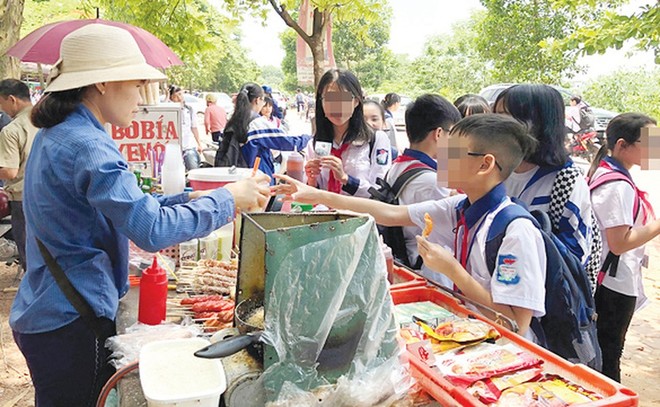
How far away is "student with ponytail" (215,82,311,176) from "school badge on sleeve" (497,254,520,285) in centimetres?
338

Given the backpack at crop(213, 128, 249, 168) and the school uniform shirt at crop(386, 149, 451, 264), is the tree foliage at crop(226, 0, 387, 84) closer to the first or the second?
the backpack at crop(213, 128, 249, 168)

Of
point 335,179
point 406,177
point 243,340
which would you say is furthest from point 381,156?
point 243,340

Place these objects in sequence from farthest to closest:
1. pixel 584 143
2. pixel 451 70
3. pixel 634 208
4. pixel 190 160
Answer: pixel 451 70
pixel 584 143
pixel 190 160
pixel 634 208

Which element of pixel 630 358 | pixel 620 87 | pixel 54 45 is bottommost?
pixel 630 358

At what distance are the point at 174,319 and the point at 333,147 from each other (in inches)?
84.9

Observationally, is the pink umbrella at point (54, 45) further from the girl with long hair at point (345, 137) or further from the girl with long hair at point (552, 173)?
the girl with long hair at point (552, 173)

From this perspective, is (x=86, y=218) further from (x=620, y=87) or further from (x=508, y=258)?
(x=620, y=87)

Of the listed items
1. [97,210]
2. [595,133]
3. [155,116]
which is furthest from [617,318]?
[595,133]

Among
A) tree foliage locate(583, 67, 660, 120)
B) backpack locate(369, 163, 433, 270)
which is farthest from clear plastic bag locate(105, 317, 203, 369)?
tree foliage locate(583, 67, 660, 120)

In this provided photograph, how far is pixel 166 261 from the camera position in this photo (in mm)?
2547

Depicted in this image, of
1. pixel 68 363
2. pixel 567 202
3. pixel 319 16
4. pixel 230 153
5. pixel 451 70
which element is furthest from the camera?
pixel 451 70

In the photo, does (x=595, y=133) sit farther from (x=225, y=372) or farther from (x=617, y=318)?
(x=225, y=372)

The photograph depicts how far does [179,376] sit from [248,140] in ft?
13.7

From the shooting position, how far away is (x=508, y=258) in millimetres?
1854
